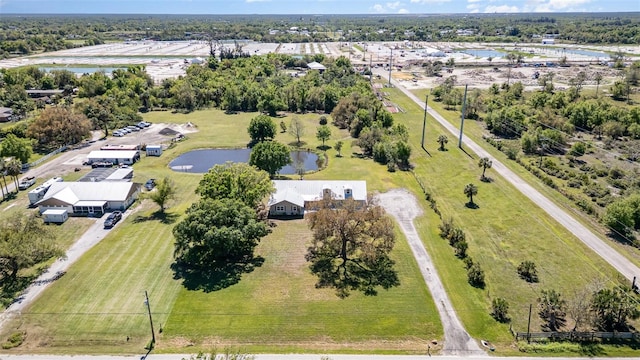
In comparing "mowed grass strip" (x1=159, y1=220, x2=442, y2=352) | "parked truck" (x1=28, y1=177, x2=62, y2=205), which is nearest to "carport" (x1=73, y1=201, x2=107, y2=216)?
"parked truck" (x1=28, y1=177, x2=62, y2=205)

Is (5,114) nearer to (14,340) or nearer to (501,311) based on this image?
(14,340)

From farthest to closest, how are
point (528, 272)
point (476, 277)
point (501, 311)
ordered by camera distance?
1. point (528, 272)
2. point (476, 277)
3. point (501, 311)

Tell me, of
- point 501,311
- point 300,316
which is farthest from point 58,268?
point 501,311

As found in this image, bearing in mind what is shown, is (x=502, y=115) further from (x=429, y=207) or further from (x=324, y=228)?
(x=324, y=228)

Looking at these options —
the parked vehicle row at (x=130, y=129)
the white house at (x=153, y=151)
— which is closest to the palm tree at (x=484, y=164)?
the white house at (x=153, y=151)

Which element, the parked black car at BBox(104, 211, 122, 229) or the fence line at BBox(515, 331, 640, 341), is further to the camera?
the parked black car at BBox(104, 211, 122, 229)

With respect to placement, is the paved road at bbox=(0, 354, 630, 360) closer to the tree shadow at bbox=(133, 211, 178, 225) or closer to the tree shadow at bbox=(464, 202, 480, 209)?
the tree shadow at bbox=(133, 211, 178, 225)
